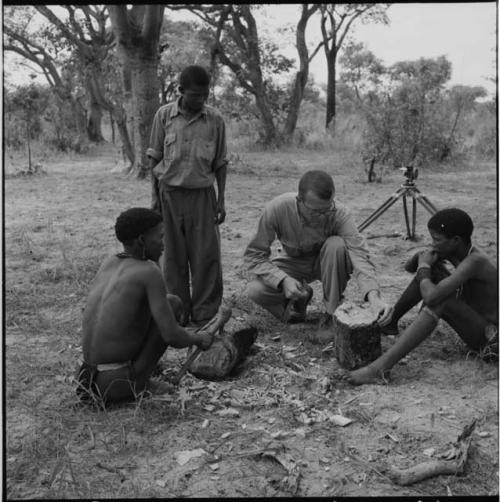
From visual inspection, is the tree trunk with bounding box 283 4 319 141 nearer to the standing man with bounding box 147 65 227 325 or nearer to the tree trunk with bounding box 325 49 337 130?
the tree trunk with bounding box 325 49 337 130

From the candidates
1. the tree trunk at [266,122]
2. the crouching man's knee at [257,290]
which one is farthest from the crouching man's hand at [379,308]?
the tree trunk at [266,122]

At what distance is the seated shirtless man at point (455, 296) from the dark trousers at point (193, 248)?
1.16 metres

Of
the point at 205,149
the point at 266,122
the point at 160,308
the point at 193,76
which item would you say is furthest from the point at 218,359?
the point at 266,122

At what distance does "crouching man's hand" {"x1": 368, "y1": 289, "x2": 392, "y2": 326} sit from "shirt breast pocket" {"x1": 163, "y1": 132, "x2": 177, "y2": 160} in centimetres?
149

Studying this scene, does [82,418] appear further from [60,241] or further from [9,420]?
[60,241]

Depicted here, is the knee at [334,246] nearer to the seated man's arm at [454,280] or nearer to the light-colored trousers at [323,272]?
the light-colored trousers at [323,272]

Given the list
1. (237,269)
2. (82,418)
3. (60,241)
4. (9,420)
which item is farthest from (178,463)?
(60,241)

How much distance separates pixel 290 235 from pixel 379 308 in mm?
797

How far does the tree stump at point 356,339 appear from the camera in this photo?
11.0ft

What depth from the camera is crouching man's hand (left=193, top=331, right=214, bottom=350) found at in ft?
10.1

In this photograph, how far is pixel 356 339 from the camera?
3.35m

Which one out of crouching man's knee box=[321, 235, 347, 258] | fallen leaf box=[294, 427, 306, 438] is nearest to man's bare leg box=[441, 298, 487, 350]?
crouching man's knee box=[321, 235, 347, 258]

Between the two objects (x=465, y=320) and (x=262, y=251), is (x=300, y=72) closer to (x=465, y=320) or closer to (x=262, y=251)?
(x=262, y=251)

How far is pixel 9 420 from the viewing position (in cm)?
292
